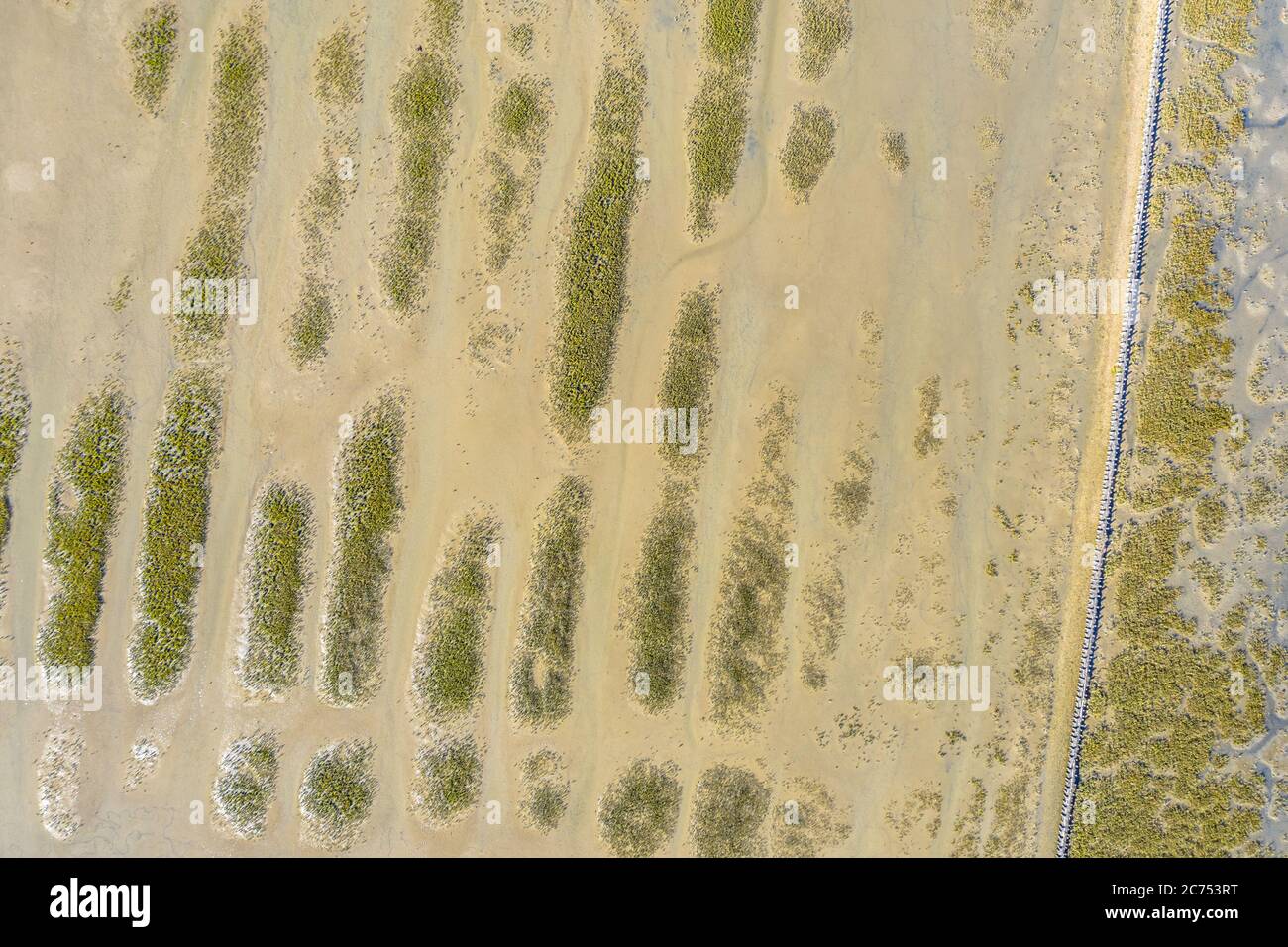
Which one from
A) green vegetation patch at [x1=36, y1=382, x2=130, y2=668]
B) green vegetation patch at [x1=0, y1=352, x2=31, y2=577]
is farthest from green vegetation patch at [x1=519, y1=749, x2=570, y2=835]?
green vegetation patch at [x1=0, y1=352, x2=31, y2=577]

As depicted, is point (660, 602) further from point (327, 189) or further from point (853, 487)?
point (327, 189)

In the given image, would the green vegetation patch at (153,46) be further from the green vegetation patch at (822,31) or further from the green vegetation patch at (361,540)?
the green vegetation patch at (822,31)

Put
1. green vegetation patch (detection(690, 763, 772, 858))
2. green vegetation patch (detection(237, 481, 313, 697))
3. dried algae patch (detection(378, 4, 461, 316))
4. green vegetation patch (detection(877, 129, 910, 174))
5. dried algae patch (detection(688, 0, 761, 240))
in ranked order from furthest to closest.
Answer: green vegetation patch (detection(690, 763, 772, 858))
green vegetation patch (detection(877, 129, 910, 174))
dried algae patch (detection(688, 0, 761, 240))
green vegetation patch (detection(237, 481, 313, 697))
dried algae patch (detection(378, 4, 461, 316))

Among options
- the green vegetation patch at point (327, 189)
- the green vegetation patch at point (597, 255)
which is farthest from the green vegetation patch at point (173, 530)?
the green vegetation patch at point (597, 255)

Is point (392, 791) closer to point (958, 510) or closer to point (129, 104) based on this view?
point (958, 510)

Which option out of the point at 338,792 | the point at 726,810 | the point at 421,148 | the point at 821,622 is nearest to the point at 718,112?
the point at 421,148

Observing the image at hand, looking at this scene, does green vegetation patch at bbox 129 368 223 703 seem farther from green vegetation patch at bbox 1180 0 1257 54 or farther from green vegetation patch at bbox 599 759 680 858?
green vegetation patch at bbox 1180 0 1257 54
